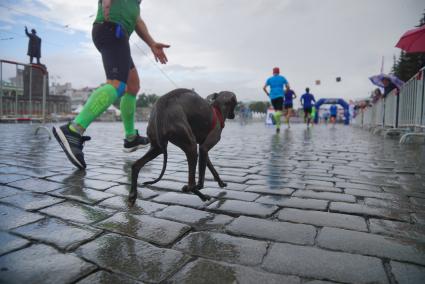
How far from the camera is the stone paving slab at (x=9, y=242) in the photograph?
1.38 m

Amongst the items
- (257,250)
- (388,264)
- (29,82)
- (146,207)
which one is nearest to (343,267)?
(388,264)

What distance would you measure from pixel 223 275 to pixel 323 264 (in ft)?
1.43

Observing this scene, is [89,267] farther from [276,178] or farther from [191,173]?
[276,178]

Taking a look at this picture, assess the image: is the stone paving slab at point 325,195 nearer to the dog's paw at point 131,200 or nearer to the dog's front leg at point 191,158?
the dog's front leg at point 191,158

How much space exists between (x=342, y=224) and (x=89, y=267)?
137 cm

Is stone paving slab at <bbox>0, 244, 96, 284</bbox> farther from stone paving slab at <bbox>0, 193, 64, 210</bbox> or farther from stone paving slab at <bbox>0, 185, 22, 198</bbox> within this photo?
stone paving slab at <bbox>0, 185, 22, 198</bbox>

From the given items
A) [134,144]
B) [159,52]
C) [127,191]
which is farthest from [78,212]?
[134,144]

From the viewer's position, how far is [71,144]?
3307 mm

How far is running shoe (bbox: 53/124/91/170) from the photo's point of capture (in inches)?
128

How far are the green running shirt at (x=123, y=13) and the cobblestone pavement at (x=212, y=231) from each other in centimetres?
174

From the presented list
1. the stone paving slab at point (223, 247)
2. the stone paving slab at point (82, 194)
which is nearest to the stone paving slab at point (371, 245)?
the stone paving slab at point (223, 247)

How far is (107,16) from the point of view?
133 inches

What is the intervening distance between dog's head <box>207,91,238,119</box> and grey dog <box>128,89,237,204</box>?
4.6 inches

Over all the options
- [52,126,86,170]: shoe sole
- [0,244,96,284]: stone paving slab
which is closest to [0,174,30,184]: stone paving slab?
[52,126,86,170]: shoe sole
